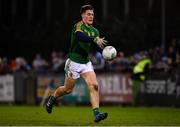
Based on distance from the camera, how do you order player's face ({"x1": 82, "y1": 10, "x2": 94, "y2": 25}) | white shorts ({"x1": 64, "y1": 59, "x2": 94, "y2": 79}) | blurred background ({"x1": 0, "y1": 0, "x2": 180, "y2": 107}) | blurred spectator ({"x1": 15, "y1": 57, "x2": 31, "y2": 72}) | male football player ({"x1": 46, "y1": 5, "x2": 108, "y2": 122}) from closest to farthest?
1. male football player ({"x1": 46, "y1": 5, "x2": 108, "y2": 122})
2. player's face ({"x1": 82, "y1": 10, "x2": 94, "y2": 25})
3. white shorts ({"x1": 64, "y1": 59, "x2": 94, "y2": 79})
4. blurred background ({"x1": 0, "y1": 0, "x2": 180, "y2": 107})
5. blurred spectator ({"x1": 15, "y1": 57, "x2": 31, "y2": 72})

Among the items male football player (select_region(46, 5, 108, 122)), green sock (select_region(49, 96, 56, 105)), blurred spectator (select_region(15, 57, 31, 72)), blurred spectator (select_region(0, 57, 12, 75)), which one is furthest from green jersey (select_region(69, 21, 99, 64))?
blurred spectator (select_region(0, 57, 12, 75))

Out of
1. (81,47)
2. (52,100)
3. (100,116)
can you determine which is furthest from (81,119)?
(100,116)

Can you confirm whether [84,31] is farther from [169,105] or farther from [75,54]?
[169,105]

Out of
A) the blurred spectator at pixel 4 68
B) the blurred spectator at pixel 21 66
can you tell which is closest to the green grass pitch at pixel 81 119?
the blurred spectator at pixel 21 66

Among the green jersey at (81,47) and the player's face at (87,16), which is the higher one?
the player's face at (87,16)

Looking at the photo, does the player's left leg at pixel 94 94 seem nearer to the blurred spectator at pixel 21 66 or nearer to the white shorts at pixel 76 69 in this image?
the white shorts at pixel 76 69

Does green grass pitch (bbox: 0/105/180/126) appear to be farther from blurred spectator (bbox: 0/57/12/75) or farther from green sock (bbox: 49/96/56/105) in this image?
blurred spectator (bbox: 0/57/12/75)

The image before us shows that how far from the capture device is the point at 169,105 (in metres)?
25.4

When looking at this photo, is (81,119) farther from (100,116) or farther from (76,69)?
(100,116)

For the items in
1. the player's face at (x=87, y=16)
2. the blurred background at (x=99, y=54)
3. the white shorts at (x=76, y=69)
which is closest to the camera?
the player's face at (x=87, y=16)

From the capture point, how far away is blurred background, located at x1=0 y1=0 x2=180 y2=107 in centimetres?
2642

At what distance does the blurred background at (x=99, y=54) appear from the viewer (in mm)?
26422

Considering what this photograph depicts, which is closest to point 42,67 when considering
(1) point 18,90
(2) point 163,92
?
(1) point 18,90

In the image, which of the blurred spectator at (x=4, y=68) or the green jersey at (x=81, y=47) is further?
the blurred spectator at (x=4, y=68)
